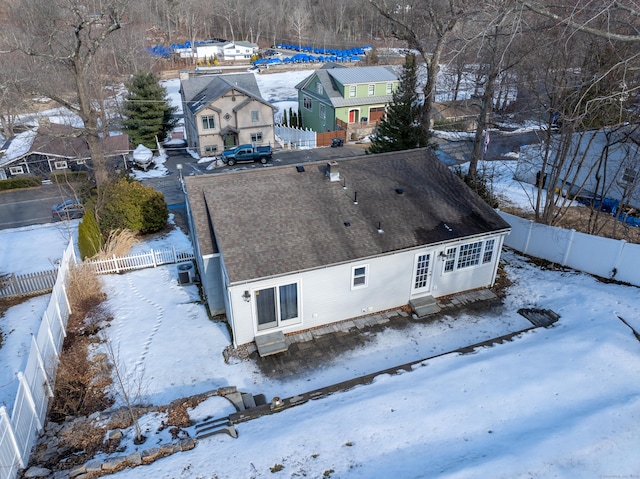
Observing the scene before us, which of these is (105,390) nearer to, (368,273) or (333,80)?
(368,273)

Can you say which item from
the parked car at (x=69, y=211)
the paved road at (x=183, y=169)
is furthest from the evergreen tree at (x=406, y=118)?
the parked car at (x=69, y=211)

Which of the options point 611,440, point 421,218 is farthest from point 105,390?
point 611,440

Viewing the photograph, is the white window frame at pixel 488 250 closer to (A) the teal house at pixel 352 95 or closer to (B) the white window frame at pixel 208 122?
(A) the teal house at pixel 352 95

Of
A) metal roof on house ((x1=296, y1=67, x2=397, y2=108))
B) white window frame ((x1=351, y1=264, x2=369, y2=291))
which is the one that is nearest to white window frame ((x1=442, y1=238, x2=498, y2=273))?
white window frame ((x1=351, y1=264, x2=369, y2=291))

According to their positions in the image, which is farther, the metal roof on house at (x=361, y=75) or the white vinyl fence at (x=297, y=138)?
the metal roof on house at (x=361, y=75)

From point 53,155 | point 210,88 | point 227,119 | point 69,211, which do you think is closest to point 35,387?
point 69,211

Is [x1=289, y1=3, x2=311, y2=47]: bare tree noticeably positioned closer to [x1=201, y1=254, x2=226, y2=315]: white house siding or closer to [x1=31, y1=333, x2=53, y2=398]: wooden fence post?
[x1=201, y1=254, x2=226, y2=315]: white house siding
